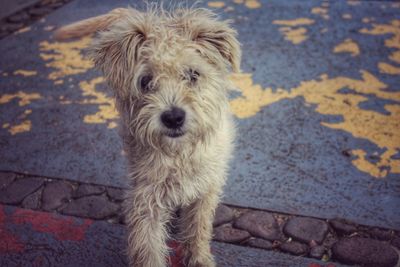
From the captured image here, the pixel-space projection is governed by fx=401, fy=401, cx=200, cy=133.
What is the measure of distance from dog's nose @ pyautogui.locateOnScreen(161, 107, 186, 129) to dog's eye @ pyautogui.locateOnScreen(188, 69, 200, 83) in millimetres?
245

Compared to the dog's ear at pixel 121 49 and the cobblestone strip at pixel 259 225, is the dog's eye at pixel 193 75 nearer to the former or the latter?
the dog's ear at pixel 121 49

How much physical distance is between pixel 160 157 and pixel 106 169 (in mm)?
1171

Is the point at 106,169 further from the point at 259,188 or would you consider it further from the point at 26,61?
the point at 26,61

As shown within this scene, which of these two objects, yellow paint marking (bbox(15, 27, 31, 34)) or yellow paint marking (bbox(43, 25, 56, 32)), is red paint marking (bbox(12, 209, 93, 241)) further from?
yellow paint marking (bbox(15, 27, 31, 34))

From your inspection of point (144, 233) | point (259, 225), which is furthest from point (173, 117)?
point (259, 225)

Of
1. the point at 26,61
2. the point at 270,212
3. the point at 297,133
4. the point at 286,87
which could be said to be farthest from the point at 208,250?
the point at 26,61

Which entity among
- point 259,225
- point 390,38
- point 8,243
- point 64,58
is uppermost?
point 390,38

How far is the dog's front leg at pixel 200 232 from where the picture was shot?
9.21 ft

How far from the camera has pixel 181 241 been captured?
3049 millimetres

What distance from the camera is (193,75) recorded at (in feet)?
8.34

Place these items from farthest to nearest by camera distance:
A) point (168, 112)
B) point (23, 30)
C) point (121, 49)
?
point (23, 30) → point (121, 49) → point (168, 112)

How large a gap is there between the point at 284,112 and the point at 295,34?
5.58 feet

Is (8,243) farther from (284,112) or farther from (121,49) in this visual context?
(284,112)

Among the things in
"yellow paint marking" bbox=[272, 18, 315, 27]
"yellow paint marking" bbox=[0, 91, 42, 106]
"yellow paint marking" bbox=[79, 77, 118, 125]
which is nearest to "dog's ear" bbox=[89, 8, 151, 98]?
"yellow paint marking" bbox=[79, 77, 118, 125]
